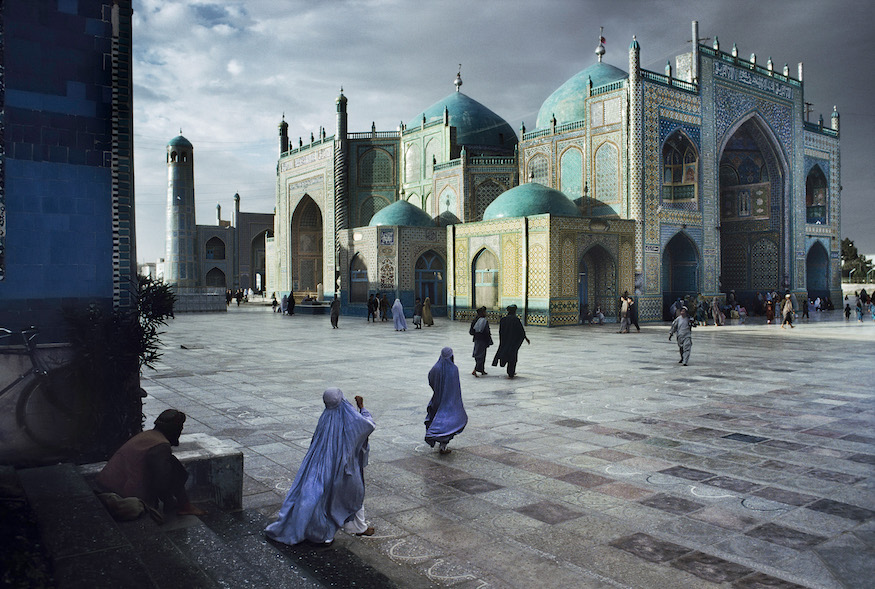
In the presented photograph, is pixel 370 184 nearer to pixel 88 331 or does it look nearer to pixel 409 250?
pixel 409 250

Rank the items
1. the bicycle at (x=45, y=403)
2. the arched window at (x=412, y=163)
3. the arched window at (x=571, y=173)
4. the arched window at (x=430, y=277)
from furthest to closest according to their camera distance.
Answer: the arched window at (x=412, y=163) → the arched window at (x=430, y=277) → the arched window at (x=571, y=173) → the bicycle at (x=45, y=403)

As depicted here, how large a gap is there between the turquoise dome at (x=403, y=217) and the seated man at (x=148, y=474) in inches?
955

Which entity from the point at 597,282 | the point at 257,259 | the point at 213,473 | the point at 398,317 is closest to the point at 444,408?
the point at 213,473

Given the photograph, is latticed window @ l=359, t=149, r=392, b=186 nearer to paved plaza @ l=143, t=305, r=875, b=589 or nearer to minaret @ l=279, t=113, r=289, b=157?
minaret @ l=279, t=113, r=289, b=157

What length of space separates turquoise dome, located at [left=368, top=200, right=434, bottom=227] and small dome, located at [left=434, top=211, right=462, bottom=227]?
88 centimetres

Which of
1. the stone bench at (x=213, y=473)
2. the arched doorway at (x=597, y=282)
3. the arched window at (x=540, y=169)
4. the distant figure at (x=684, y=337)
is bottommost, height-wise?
the stone bench at (x=213, y=473)

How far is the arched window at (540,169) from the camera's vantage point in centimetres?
2622

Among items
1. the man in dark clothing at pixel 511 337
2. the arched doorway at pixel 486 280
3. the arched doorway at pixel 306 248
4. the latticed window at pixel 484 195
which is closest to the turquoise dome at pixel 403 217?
the latticed window at pixel 484 195

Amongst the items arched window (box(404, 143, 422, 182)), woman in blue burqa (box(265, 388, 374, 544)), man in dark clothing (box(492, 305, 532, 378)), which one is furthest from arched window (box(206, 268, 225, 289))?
woman in blue burqa (box(265, 388, 374, 544))

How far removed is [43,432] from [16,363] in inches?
19.7

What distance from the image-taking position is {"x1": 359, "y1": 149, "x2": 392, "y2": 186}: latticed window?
3428 centimetres

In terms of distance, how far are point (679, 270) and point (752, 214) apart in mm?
6253

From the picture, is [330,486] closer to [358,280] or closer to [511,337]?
[511,337]

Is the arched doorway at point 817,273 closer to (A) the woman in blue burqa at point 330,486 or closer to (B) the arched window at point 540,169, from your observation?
(B) the arched window at point 540,169
